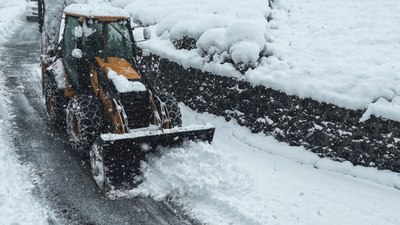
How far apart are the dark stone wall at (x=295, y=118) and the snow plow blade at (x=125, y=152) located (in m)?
1.83

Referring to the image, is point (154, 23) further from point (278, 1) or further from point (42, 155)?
point (42, 155)

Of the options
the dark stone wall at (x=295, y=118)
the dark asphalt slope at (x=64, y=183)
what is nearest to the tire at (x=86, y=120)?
the dark asphalt slope at (x=64, y=183)

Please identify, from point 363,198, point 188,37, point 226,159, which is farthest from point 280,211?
point 188,37

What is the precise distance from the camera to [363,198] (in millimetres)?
6484

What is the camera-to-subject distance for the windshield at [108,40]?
7070 mm

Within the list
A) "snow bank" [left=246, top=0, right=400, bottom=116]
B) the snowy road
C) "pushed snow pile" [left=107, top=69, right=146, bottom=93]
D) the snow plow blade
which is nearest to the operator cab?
"pushed snow pile" [left=107, top=69, right=146, bottom=93]

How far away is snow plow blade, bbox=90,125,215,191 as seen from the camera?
568 centimetres

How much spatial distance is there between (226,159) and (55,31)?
560 centimetres

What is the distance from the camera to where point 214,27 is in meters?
10.6

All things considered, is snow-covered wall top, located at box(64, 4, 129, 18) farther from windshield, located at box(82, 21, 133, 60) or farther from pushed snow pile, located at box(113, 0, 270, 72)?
pushed snow pile, located at box(113, 0, 270, 72)

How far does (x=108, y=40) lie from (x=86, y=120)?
1748 millimetres

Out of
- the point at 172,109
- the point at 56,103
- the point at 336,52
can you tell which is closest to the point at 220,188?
the point at 172,109

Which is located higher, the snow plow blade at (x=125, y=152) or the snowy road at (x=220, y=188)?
the snow plow blade at (x=125, y=152)

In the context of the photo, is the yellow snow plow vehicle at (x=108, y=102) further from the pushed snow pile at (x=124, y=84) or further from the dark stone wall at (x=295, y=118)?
the dark stone wall at (x=295, y=118)
